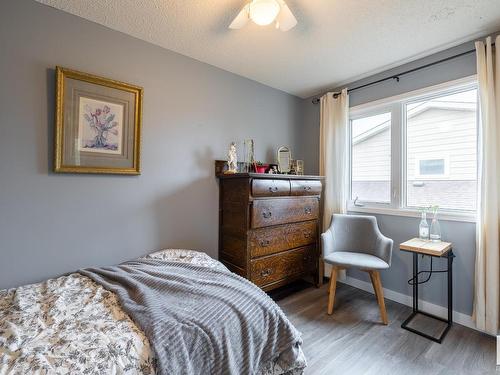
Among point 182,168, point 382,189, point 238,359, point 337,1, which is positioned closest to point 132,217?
point 182,168

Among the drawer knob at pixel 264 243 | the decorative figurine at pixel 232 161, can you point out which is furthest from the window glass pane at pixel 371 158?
the decorative figurine at pixel 232 161

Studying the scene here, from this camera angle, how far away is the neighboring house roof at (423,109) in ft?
7.15

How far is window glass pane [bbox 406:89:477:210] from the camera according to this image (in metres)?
2.14

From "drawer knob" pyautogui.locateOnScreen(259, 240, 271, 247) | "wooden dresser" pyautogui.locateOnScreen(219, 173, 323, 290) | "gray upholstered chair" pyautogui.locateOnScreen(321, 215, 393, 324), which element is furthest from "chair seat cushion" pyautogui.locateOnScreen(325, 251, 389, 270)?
"drawer knob" pyautogui.locateOnScreen(259, 240, 271, 247)

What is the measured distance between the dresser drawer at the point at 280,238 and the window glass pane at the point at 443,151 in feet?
3.51

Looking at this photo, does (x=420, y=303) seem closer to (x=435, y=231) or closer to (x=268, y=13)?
(x=435, y=231)

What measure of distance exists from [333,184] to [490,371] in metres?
1.94

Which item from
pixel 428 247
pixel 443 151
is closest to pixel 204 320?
pixel 428 247

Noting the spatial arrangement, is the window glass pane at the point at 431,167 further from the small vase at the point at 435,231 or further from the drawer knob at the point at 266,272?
the drawer knob at the point at 266,272

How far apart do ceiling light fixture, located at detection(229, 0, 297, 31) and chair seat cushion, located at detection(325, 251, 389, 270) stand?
1964 millimetres

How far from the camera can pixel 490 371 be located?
5.15 feet

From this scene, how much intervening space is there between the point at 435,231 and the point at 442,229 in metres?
0.10

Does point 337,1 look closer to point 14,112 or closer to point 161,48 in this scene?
point 161,48

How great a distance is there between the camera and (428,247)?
1979 mm
